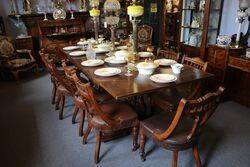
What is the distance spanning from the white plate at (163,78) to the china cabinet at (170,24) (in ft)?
9.16

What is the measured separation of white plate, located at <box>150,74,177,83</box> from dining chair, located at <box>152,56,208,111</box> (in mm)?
330

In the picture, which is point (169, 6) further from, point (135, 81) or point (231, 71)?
point (135, 81)

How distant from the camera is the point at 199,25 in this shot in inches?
156

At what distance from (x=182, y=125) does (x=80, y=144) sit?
114cm

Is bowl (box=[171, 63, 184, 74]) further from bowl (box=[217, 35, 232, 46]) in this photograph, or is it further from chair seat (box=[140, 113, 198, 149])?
bowl (box=[217, 35, 232, 46])

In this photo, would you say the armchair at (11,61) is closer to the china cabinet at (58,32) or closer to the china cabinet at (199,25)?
the china cabinet at (58,32)

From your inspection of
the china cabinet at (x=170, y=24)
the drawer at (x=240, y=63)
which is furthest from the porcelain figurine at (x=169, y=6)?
the drawer at (x=240, y=63)

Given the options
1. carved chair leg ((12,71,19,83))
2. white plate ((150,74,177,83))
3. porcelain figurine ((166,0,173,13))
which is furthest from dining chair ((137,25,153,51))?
white plate ((150,74,177,83))

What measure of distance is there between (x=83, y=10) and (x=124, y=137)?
402 centimetres

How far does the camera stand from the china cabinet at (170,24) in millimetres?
4730

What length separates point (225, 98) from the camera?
332 cm

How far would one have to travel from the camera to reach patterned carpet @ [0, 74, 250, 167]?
2.07m

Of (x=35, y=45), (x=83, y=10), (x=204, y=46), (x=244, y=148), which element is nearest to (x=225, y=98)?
(x=204, y=46)

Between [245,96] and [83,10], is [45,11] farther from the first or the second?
[245,96]
